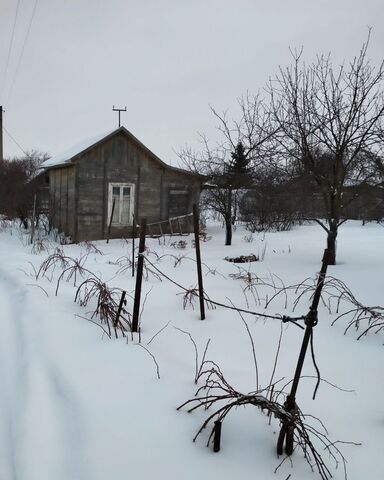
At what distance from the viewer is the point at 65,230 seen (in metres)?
14.6

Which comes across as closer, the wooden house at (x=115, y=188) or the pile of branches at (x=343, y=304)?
the pile of branches at (x=343, y=304)

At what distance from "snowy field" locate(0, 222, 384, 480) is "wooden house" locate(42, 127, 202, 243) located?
8498 millimetres

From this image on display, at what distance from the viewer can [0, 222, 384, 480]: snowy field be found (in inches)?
86.0

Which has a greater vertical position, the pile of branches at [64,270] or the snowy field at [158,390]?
the pile of branches at [64,270]

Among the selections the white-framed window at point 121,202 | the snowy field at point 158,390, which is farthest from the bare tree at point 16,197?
the snowy field at point 158,390

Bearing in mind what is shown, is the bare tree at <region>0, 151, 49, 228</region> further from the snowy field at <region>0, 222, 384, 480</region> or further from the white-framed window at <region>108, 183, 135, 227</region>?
the snowy field at <region>0, 222, 384, 480</region>

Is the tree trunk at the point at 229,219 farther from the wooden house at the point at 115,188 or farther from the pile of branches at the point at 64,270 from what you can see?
the pile of branches at the point at 64,270

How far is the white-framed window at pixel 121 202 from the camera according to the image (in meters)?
14.2

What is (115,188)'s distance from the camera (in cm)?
1429

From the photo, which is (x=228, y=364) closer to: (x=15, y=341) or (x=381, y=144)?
(x=15, y=341)

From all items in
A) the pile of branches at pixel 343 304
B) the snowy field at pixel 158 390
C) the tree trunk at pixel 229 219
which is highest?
→ the tree trunk at pixel 229 219

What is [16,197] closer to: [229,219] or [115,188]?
[115,188]

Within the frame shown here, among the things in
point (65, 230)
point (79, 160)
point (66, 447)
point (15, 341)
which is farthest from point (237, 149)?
point (66, 447)

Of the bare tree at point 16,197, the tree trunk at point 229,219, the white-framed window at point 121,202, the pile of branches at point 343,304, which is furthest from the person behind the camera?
the bare tree at point 16,197
